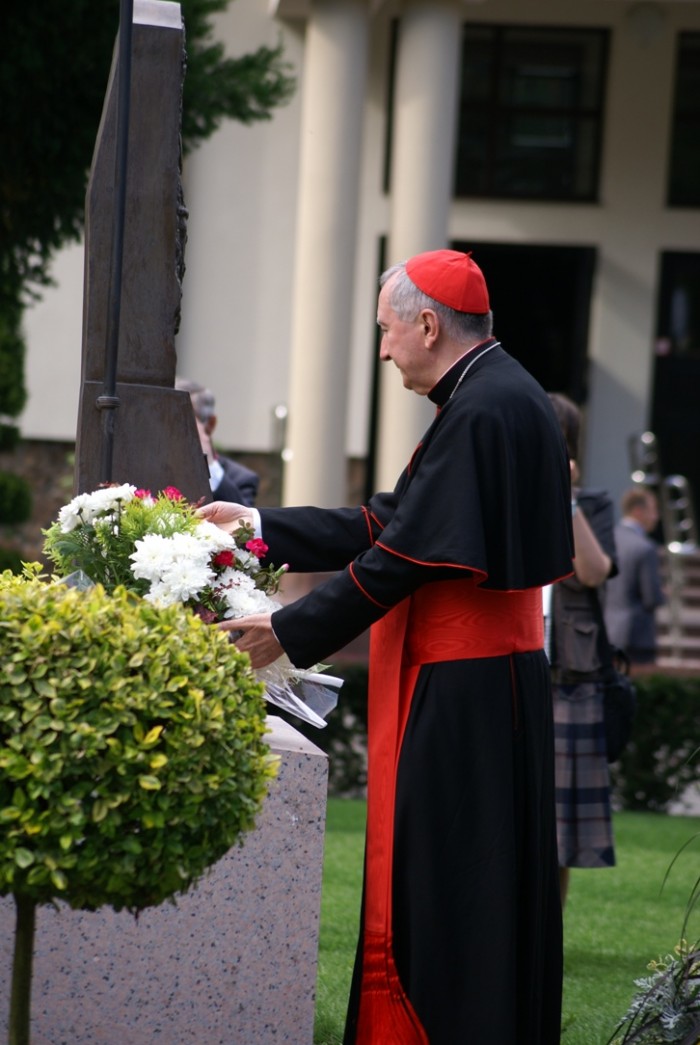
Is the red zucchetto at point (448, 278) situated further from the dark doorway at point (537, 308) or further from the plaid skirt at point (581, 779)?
the dark doorway at point (537, 308)

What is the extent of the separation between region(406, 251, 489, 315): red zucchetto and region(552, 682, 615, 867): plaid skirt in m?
2.53

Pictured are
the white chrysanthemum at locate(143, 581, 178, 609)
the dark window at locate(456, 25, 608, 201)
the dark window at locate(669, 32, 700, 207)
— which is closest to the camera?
the white chrysanthemum at locate(143, 581, 178, 609)

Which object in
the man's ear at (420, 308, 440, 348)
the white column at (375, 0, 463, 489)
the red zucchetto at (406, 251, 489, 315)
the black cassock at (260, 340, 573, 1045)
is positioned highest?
the white column at (375, 0, 463, 489)

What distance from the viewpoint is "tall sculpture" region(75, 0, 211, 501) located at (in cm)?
446

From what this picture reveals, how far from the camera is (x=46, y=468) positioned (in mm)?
15773

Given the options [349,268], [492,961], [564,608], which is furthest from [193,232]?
[492,961]

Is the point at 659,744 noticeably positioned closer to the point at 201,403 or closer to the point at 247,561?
the point at 201,403

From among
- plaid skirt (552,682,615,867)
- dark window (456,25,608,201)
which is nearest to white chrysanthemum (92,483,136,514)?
plaid skirt (552,682,615,867)

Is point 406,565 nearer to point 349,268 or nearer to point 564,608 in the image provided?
point 564,608

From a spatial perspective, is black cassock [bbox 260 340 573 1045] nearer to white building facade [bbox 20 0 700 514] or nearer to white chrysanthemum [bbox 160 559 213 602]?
white chrysanthemum [bbox 160 559 213 602]

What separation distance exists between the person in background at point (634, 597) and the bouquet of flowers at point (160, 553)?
771cm

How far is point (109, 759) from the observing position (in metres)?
2.76

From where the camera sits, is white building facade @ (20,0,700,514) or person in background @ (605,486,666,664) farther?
white building facade @ (20,0,700,514)

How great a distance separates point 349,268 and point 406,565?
10076 millimetres
